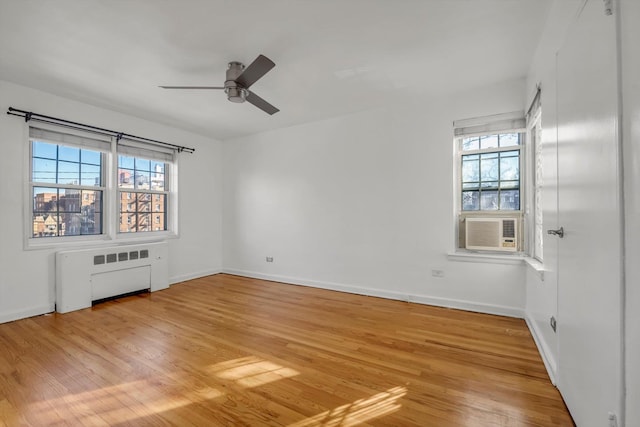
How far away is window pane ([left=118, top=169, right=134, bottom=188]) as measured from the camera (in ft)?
13.3

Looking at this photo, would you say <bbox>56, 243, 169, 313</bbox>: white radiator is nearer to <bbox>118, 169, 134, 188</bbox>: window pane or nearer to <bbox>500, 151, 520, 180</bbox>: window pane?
<bbox>118, 169, 134, 188</bbox>: window pane

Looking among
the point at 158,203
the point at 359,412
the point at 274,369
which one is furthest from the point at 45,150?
the point at 359,412

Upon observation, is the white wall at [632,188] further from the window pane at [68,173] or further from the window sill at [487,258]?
the window pane at [68,173]

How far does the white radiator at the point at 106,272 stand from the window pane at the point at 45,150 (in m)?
1.21

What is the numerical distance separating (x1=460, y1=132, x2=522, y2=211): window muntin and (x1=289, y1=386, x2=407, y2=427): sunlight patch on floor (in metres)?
2.48

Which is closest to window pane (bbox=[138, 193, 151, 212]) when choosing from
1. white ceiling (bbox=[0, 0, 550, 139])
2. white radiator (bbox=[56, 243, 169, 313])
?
white radiator (bbox=[56, 243, 169, 313])

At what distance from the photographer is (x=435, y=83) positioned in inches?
121

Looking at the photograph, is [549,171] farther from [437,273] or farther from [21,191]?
[21,191]

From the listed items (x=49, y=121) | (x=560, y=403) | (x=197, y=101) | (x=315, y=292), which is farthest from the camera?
(x=315, y=292)

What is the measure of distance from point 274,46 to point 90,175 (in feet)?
10.5

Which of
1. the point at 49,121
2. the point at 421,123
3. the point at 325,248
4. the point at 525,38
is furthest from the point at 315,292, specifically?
the point at 49,121

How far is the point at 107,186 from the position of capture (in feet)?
12.7

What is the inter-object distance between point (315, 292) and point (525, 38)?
364cm

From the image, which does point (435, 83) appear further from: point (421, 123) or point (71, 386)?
point (71, 386)
